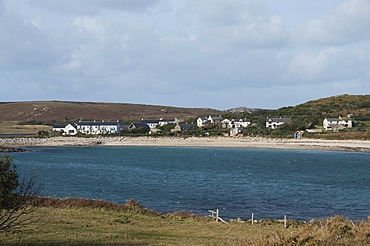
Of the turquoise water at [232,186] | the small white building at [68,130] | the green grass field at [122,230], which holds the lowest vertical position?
the turquoise water at [232,186]

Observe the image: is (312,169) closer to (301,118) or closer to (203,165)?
(203,165)

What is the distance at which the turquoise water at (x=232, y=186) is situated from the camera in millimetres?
28797

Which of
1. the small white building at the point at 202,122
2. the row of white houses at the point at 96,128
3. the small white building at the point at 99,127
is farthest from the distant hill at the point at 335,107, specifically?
the small white building at the point at 99,127

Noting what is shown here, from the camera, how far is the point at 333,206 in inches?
1178

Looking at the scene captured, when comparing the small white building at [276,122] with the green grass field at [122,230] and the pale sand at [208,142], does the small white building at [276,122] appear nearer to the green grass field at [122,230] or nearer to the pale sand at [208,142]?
the pale sand at [208,142]

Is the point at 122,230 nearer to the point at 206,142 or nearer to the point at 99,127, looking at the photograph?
the point at 206,142

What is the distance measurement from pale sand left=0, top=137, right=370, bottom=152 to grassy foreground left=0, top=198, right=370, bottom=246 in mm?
66165

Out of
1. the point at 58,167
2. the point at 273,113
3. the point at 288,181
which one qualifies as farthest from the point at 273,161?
the point at 273,113

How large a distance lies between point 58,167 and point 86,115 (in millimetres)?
132879

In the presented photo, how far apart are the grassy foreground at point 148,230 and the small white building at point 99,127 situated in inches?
4137

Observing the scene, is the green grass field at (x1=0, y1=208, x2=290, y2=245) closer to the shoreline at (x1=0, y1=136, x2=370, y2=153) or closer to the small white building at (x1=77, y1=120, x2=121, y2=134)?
the shoreline at (x1=0, y1=136, x2=370, y2=153)

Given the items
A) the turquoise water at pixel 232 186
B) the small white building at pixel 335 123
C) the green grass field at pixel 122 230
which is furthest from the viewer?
the small white building at pixel 335 123

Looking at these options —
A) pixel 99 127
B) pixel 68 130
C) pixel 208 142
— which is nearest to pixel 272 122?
pixel 208 142

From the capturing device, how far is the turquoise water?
2880 centimetres
